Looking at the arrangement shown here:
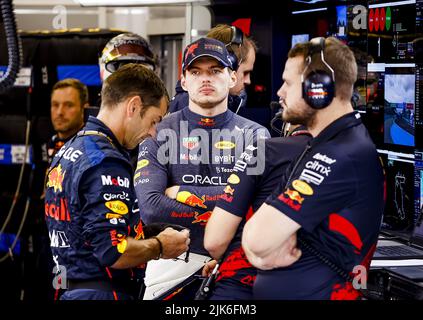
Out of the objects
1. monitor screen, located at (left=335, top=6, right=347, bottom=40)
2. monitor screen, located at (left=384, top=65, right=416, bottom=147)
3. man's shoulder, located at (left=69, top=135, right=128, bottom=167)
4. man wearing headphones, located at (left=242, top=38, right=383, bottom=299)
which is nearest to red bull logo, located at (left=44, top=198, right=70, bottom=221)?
man's shoulder, located at (left=69, top=135, right=128, bottom=167)

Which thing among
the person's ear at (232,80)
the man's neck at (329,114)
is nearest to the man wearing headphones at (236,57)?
the person's ear at (232,80)

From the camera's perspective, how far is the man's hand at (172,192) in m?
3.14

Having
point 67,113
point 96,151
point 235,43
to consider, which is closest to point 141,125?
point 96,151

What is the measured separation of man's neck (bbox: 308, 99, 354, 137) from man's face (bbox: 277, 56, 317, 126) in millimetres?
19

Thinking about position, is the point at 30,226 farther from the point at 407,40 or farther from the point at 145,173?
the point at 407,40

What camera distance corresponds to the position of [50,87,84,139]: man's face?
5.49m

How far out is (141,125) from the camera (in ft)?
8.63

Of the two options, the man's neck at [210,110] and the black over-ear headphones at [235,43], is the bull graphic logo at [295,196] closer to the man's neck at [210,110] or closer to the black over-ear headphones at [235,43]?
the man's neck at [210,110]

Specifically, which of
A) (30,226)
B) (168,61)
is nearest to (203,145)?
(30,226)

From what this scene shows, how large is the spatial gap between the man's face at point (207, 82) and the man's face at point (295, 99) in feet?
2.87

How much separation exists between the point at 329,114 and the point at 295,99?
11cm

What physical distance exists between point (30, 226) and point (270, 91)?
7.10 ft
